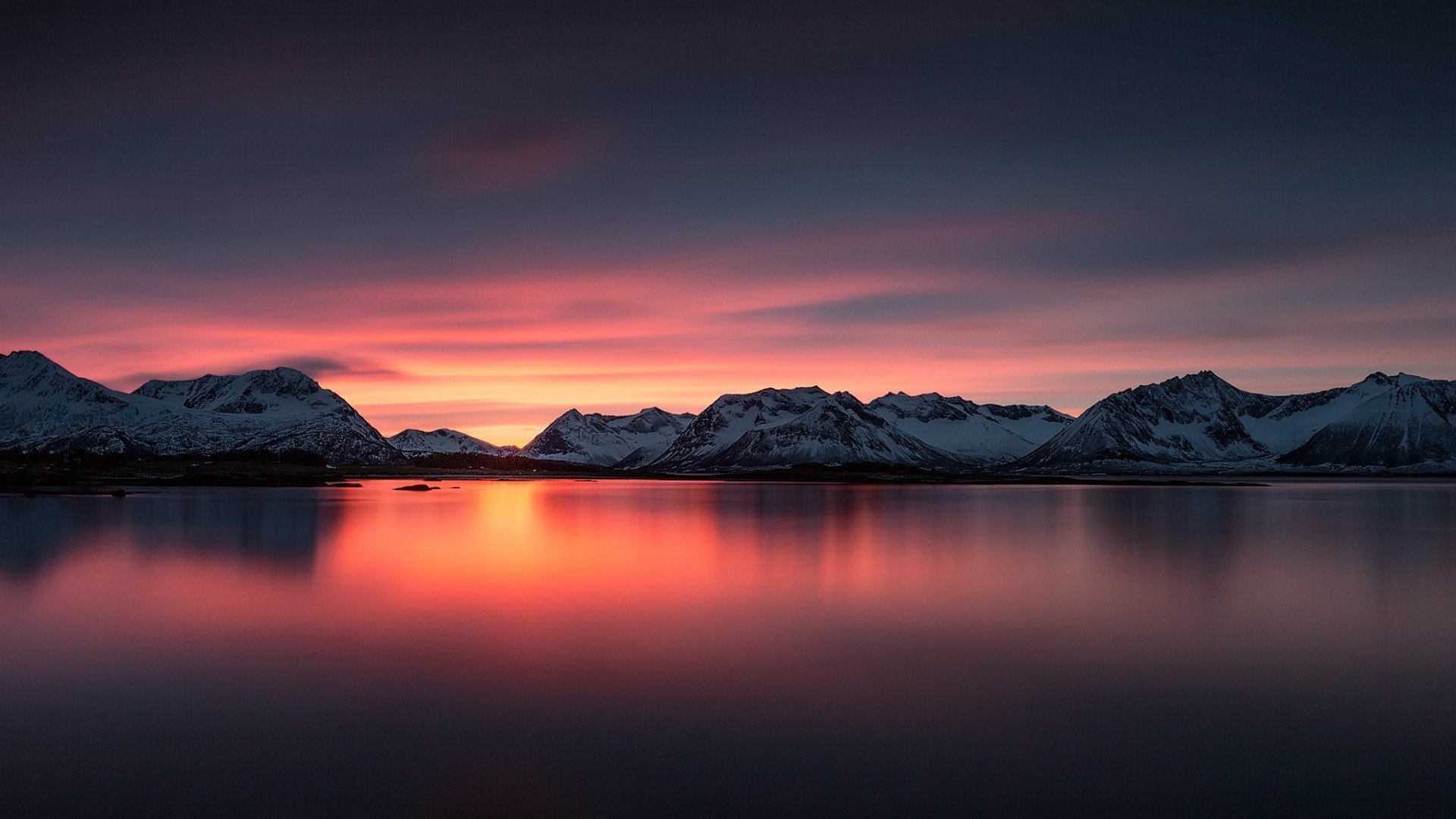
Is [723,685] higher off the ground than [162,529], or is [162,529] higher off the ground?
[723,685]

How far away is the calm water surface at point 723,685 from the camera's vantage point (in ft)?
37.5

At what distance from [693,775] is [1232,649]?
46.1 ft

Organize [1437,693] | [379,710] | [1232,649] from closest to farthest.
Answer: [379,710]
[1437,693]
[1232,649]

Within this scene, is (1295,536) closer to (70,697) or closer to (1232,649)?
(1232,649)

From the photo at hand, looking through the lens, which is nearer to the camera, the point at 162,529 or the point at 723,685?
the point at 723,685

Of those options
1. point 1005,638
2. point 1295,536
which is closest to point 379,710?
point 1005,638

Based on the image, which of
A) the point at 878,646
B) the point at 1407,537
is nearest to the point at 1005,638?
the point at 878,646

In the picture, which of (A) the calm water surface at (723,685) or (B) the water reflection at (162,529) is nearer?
(A) the calm water surface at (723,685)

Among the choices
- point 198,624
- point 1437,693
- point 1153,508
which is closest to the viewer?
point 1437,693

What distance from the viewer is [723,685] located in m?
A: 16.8

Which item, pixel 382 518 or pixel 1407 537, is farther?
pixel 382 518

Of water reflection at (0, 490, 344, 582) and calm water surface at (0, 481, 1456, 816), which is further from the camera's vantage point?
water reflection at (0, 490, 344, 582)

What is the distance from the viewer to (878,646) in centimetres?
2036

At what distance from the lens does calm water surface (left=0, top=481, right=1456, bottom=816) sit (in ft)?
37.5
